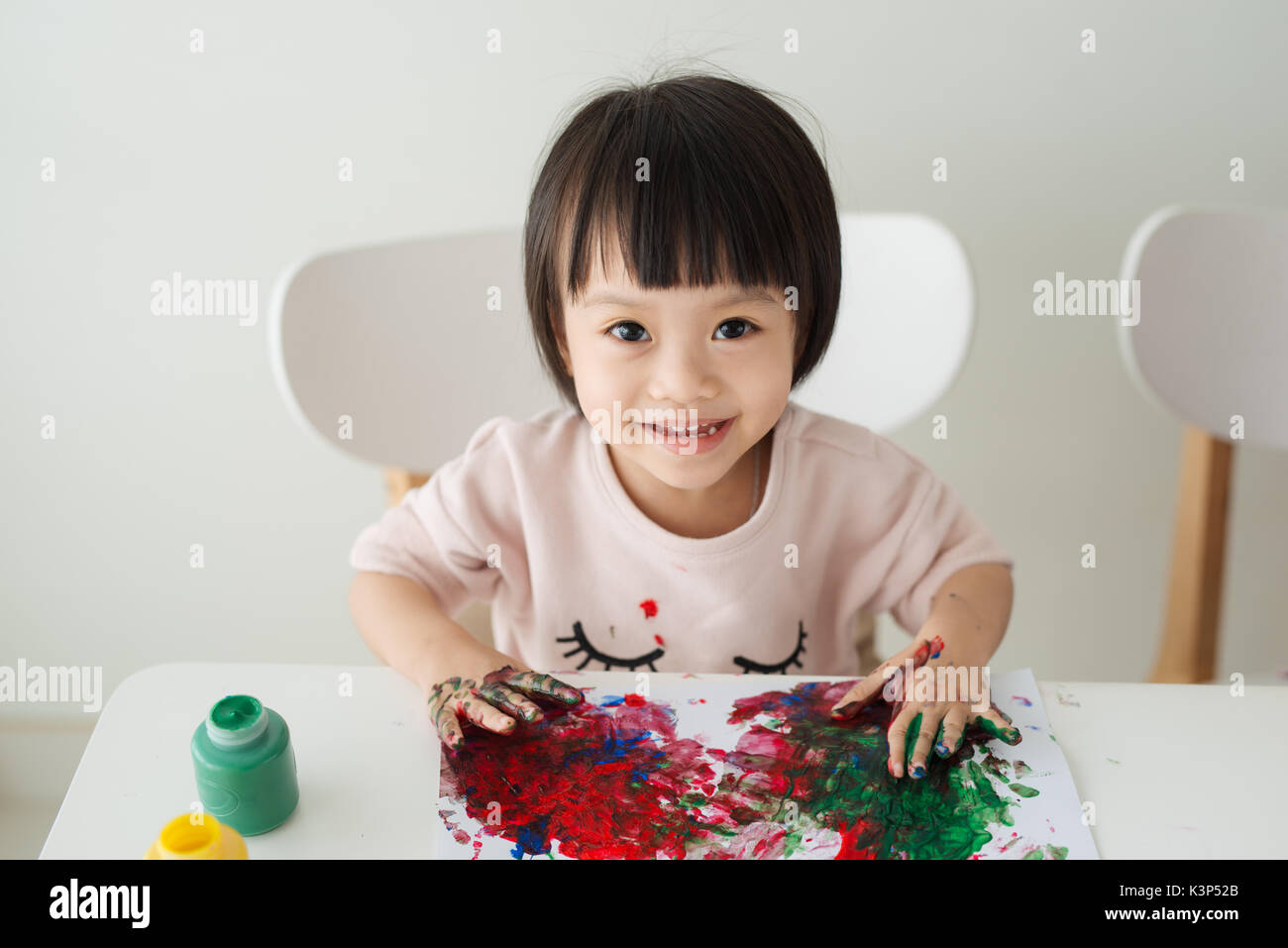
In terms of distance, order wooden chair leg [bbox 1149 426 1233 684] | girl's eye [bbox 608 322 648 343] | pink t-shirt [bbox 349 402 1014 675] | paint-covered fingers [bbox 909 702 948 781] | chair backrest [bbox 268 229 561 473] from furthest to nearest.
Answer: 1. wooden chair leg [bbox 1149 426 1233 684]
2. chair backrest [bbox 268 229 561 473]
3. pink t-shirt [bbox 349 402 1014 675]
4. girl's eye [bbox 608 322 648 343]
5. paint-covered fingers [bbox 909 702 948 781]

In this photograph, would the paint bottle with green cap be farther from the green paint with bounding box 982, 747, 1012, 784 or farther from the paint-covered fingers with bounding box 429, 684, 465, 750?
the green paint with bounding box 982, 747, 1012, 784

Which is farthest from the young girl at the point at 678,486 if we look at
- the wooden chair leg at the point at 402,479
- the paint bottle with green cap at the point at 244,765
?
the wooden chair leg at the point at 402,479

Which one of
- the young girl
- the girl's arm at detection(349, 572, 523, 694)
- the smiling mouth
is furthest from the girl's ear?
the girl's arm at detection(349, 572, 523, 694)

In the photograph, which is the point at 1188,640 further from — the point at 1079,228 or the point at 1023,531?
the point at 1079,228

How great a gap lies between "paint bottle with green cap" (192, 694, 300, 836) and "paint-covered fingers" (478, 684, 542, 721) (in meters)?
0.14

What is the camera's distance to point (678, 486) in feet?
2.96

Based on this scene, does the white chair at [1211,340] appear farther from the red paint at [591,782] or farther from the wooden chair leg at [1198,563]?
the red paint at [591,782]

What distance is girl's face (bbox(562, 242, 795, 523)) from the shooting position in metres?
0.78

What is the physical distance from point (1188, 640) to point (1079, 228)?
1.71 ft

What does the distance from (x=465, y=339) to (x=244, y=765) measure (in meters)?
0.64

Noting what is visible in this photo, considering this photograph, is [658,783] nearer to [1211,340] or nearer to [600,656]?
[600,656]

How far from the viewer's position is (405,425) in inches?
46.3

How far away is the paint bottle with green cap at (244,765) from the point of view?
0.63 meters
